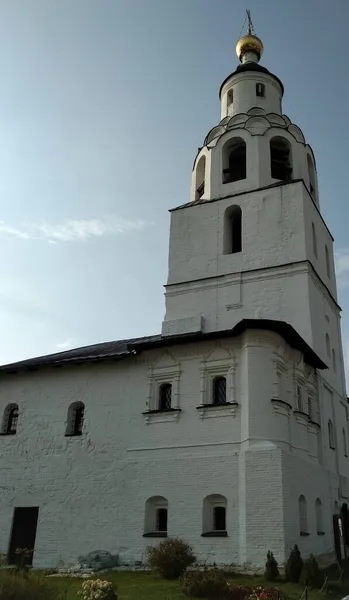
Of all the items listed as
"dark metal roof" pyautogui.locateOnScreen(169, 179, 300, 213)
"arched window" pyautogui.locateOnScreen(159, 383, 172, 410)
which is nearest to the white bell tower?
"dark metal roof" pyautogui.locateOnScreen(169, 179, 300, 213)

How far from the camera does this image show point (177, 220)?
22781 millimetres

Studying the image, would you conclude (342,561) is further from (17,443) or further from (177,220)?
(177,220)

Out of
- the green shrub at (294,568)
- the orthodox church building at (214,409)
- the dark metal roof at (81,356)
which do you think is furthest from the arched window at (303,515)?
the dark metal roof at (81,356)

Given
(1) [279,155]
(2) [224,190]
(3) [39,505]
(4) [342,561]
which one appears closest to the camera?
(4) [342,561]

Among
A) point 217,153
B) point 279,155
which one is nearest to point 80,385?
point 217,153

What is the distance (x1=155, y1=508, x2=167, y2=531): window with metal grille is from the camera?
16.1m

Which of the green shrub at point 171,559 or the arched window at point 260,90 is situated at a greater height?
the arched window at point 260,90

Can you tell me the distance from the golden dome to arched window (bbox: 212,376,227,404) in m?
19.1

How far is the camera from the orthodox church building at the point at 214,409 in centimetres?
1524

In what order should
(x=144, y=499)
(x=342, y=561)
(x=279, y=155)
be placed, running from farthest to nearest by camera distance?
(x=279, y=155) → (x=144, y=499) → (x=342, y=561)

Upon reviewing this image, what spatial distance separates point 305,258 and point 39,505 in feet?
40.7

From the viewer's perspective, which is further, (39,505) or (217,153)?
(217,153)

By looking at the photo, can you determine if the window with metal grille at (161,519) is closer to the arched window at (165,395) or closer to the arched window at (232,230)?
the arched window at (165,395)

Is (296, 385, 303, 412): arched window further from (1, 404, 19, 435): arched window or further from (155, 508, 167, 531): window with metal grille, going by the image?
(1, 404, 19, 435): arched window
